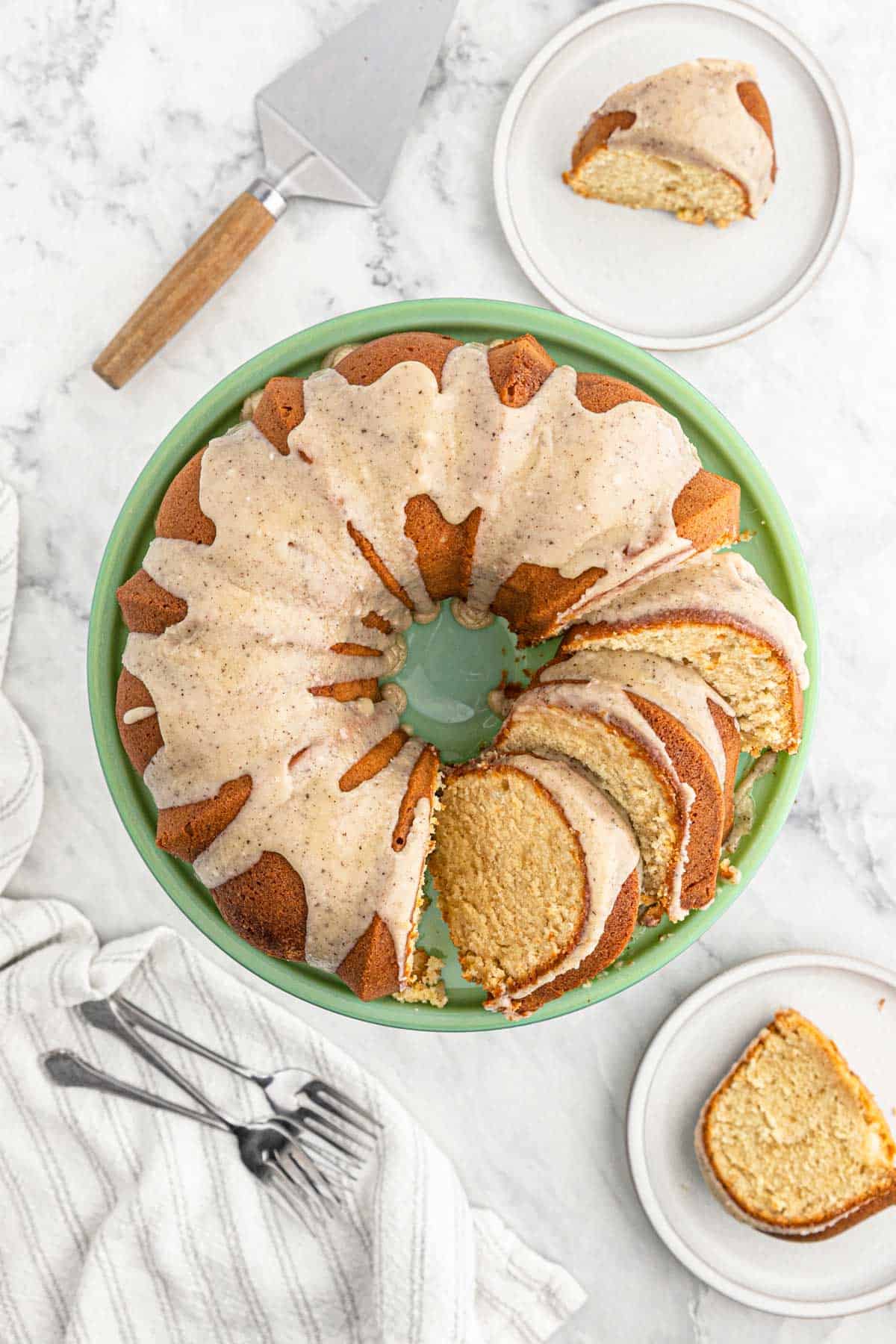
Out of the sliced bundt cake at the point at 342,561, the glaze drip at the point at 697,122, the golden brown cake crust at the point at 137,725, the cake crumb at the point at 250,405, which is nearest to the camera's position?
the sliced bundt cake at the point at 342,561

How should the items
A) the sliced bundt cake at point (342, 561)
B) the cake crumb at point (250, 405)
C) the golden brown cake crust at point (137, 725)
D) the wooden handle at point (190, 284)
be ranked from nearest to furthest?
the sliced bundt cake at point (342, 561), the golden brown cake crust at point (137, 725), the cake crumb at point (250, 405), the wooden handle at point (190, 284)

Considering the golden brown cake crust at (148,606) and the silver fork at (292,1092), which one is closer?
the golden brown cake crust at (148,606)

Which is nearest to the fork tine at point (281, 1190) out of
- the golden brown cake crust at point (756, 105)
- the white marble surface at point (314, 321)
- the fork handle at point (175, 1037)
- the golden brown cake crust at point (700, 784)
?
the fork handle at point (175, 1037)

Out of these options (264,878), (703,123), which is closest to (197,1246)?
(264,878)

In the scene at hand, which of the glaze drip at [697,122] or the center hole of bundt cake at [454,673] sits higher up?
the glaze drip at [697,122]

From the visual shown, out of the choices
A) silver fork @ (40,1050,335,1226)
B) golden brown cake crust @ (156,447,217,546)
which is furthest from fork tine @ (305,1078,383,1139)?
golden brown cake crust @ (156,447,217,546)

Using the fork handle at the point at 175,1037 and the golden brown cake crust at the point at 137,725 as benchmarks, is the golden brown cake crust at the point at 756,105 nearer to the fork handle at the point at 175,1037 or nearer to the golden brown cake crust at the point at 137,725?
the golden brown cake crust at the point at 137,725
